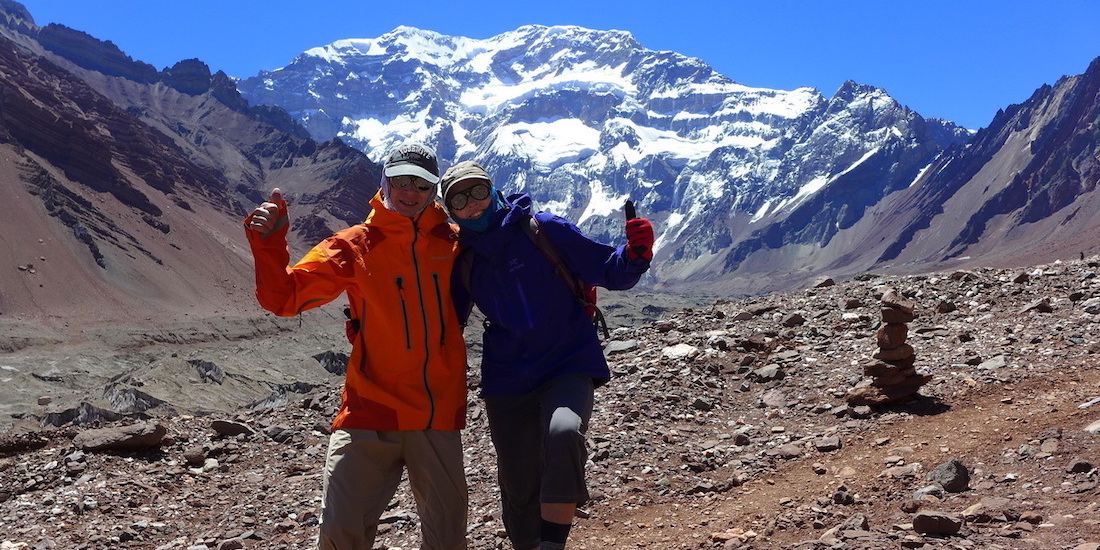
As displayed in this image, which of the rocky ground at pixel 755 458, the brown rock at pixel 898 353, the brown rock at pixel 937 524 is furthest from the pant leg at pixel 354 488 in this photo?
the brown rock at pixel 898 353

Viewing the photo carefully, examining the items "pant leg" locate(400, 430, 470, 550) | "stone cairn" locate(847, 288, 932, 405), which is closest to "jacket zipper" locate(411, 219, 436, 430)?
"pant leg" locate(400, 430, 470, 550)

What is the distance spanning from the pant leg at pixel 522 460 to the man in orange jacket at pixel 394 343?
30 centimetres

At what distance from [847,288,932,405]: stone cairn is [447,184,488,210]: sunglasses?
641 cm

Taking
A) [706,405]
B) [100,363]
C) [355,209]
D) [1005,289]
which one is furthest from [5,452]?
[355,209]

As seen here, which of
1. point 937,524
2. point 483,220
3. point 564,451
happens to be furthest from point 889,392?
point 483,220

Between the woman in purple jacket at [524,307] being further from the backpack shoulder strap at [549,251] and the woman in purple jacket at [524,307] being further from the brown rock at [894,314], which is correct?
the brown rock at [894,314]

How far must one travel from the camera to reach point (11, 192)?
3856 inches

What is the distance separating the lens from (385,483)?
5574 millimetres

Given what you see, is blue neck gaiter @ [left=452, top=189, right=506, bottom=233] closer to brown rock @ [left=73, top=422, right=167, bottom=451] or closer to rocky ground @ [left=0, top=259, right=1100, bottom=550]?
rocky ground @ [left=0, top=259, right=1100, bottom=550]

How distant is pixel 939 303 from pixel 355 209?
181200 millimetres

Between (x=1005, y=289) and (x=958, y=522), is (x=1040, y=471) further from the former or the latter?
(x=1005, y=289)

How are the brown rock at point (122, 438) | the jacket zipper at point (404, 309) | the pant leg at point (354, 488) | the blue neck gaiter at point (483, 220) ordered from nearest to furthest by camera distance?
the pant leg at point (354, 488) → the jacket zipper at point (404, 309) → the blue neck gaiter at point (483, 220) → the brown rock at point (122, 438)

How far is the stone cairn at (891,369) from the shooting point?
10.2m

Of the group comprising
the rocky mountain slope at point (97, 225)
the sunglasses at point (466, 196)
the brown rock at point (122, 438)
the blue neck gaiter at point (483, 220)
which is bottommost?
the brown rock at point (122, 438)
